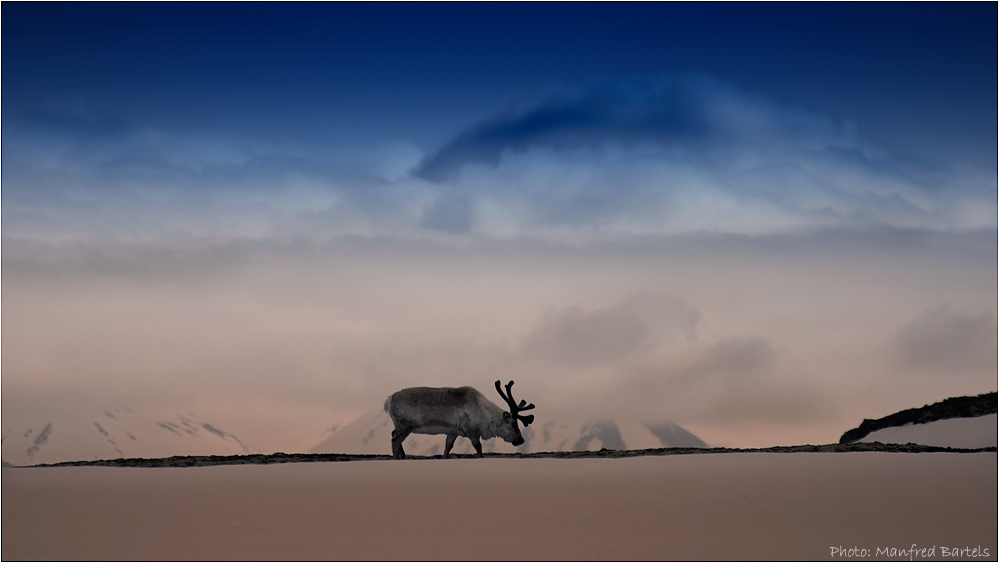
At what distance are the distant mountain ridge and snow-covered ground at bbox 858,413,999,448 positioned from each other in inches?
9.3

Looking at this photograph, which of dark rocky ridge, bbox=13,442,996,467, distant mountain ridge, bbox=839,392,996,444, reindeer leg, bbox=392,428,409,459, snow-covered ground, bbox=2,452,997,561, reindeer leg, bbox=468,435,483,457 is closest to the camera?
snow-covered ground, bbox=2,452,997,561

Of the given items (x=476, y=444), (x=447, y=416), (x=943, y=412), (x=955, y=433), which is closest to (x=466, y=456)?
(x=476, y=444)

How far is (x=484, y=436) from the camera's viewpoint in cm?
1873

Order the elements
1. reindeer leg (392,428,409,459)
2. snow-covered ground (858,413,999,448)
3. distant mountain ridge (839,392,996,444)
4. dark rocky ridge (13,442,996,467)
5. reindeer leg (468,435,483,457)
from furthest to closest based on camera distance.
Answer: distant mountain ridge (839,392,996,444) < snow-covered ground (858,413,999,448) < reindeer leg (392,428,409,459) < reindeer leg (468,435,483,457) < dark rocky ridge (13,442,996,467)

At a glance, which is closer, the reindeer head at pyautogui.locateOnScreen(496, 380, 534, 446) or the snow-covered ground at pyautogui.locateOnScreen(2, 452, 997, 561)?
the snow-covered ground at pyautogui.locateOnScreen(2, 452, 997, 561)

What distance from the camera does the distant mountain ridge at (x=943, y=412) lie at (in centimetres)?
2149

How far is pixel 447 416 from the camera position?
18.3 m

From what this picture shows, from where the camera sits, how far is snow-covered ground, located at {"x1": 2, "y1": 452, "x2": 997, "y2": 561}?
7133 millimetres

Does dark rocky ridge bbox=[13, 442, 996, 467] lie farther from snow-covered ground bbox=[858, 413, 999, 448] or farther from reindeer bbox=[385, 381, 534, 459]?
snow-covered ground bbox=[858, 413, 999, 448]

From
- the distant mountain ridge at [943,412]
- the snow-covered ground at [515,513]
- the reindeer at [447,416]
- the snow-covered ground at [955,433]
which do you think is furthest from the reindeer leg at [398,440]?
the distant mountain ridge at [943,412]

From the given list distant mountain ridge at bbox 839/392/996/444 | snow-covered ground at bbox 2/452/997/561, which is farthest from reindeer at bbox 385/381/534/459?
distant mountain ridge at bbox 839/392/996/444

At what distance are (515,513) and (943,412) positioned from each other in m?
18.2

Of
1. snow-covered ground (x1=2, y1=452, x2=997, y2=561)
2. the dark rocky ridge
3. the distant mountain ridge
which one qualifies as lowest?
snow-covered ground (x1=2, y1=452, x2=997, y2=561)

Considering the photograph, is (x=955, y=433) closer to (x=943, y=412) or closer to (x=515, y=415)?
(x=943, y=412)
